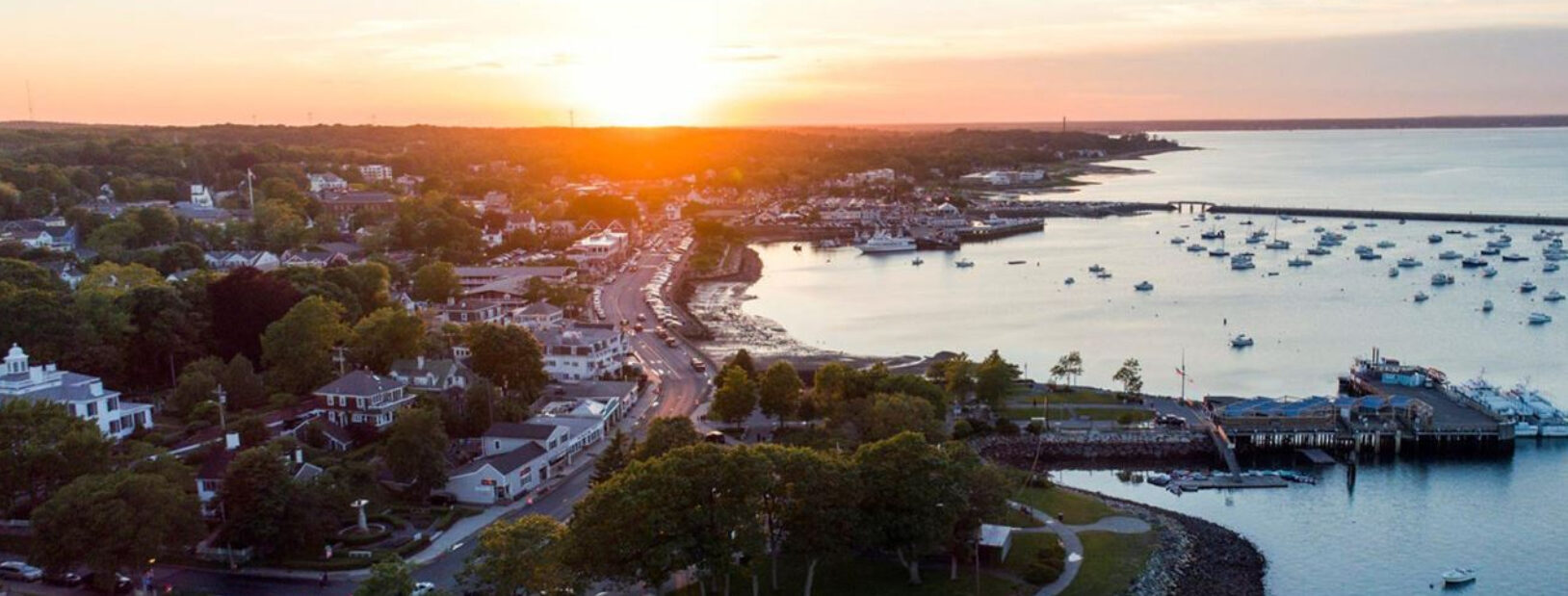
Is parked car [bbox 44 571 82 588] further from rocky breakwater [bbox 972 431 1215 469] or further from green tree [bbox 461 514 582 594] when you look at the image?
rocky breakwater [bbox 972 431 1215 469]

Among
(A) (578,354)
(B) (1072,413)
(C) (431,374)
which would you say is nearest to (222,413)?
(C) (431,374)

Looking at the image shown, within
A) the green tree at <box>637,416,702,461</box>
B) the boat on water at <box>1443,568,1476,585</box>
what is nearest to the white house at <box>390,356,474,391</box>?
the green tree at <box>637,416,702,461</box>

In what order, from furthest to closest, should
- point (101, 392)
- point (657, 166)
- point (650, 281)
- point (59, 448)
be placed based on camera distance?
point (657, 166)
point (650, 281)
point (101, 392)
point (59, 448)

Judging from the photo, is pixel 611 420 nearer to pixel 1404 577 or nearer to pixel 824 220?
pixel 1404 577

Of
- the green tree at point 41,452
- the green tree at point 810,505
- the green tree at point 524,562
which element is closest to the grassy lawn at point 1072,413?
the green tree at point 810,505

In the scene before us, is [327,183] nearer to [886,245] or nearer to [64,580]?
[886,245]

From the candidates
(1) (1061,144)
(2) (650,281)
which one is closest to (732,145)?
(1) (1061,144)

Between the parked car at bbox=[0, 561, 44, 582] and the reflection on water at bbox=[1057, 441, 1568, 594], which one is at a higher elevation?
the parked car at bbox=[0, 561, 44, 582]
